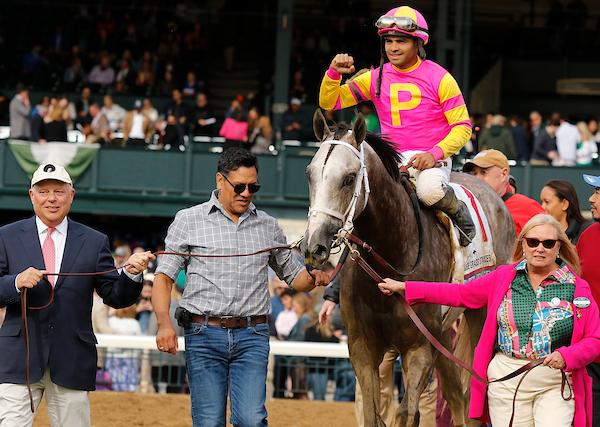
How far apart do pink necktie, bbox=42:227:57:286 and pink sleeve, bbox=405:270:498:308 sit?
173 cm

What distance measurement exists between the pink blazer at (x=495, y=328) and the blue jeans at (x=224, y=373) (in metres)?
0.81

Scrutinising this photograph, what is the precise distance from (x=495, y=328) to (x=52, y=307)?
2116 millimetres

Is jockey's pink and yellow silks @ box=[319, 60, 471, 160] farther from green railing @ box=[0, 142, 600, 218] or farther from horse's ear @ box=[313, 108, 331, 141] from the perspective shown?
green railing @ box=[0, 142, 600, 218]

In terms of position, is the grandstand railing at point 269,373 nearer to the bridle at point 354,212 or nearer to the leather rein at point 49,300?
the bridle at point 354,212

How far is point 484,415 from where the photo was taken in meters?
5.90

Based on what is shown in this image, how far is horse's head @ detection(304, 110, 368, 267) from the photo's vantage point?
18.7ft

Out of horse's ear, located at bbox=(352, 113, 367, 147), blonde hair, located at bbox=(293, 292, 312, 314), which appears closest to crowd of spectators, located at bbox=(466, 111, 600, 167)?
blonde hair, located at bbox=(293, 292, 312, 314)

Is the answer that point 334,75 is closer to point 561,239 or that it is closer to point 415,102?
point 415,102

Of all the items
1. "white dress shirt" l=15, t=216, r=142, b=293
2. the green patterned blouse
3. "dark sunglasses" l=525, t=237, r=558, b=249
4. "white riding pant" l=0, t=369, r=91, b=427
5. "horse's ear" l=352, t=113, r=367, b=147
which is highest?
"horse's ear" l=352, t=113, r=367, b=147

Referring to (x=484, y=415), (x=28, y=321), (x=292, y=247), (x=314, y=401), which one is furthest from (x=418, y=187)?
(x=314, y=401)

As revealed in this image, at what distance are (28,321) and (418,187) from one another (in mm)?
2214

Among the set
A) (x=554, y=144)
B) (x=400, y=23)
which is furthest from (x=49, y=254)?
(x=554, y=144)

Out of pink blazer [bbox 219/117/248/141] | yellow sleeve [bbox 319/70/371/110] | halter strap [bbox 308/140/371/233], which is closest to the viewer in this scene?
halter strap [bbox 308/140/371/233]

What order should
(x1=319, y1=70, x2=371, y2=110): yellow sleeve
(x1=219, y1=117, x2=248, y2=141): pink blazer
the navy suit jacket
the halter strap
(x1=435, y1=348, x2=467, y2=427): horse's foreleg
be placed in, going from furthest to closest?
(x1=219, y1=117, x2=248, y2=141): pink blazer < (x1=435, y1=348, x2=467, y2=427): horse's foreleg < (x1=319, y1=70, x2=371, y2=110): yellow sleeve < the navy suit jacket < the halter strap
